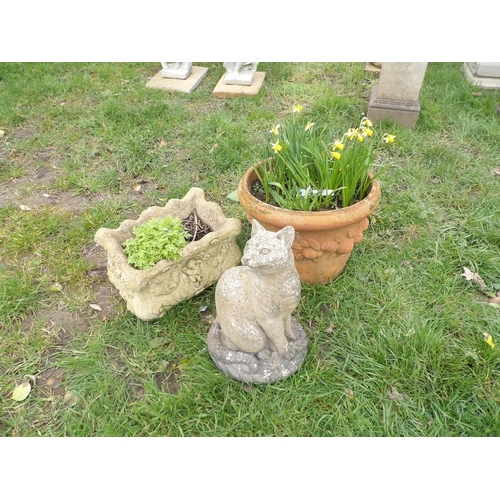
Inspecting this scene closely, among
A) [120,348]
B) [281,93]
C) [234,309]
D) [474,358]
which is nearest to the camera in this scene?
[234,309]

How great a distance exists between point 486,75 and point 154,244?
5596 millimetres

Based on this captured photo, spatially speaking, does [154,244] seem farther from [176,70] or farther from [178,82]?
[176,70]

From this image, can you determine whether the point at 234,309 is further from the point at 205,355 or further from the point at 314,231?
the point at 314,231

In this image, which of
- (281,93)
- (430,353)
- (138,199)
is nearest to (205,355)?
(430,353)

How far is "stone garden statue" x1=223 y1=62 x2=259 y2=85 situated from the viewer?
5621 mm

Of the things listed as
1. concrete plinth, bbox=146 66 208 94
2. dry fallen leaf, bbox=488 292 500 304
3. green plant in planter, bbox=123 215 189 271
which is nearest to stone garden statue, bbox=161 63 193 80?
concrete plinth, bbox=146 66 208 94

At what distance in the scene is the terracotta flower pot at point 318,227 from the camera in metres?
2.57

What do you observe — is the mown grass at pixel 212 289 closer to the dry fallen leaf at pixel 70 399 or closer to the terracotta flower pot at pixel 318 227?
the dry fallen leaf at pixel 70 399

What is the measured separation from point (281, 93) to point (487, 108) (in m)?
2.67

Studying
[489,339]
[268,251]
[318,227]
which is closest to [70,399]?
[268,251]

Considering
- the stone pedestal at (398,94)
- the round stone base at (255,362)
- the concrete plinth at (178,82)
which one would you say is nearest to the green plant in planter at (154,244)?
the round stone base at (255,362)

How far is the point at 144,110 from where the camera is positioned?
5.17 metres

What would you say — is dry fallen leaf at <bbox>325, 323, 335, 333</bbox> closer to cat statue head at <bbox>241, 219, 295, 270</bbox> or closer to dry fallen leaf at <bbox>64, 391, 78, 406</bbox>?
cat statue head at <bbox>241, 219, 295, 270</bbox>

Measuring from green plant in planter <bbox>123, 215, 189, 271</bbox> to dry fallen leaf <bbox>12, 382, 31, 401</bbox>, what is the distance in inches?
40.1
